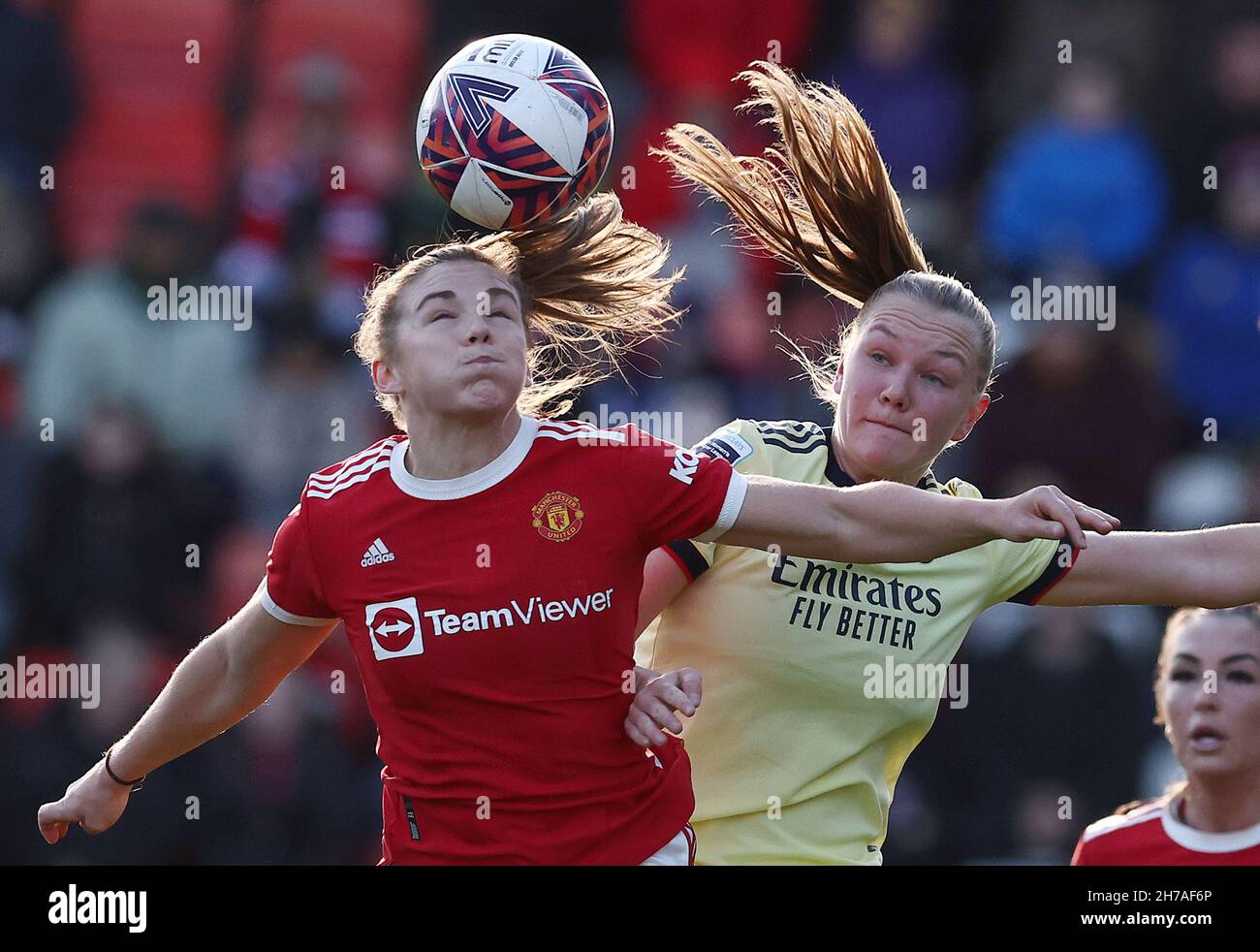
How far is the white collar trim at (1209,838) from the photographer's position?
17.9 feet

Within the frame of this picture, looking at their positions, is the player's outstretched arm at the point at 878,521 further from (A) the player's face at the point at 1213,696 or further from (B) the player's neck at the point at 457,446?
(A) the player's face at the point at 1213,696

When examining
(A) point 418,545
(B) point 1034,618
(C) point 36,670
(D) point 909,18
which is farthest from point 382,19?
(A) point 418,545

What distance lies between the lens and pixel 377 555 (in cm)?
412

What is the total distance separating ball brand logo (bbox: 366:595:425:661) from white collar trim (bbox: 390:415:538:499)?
0.24 meters

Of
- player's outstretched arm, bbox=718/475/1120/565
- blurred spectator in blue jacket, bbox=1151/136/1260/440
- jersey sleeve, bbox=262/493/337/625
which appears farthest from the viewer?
blurred spectator in blue jacket, bbox=1151/136/1260/440

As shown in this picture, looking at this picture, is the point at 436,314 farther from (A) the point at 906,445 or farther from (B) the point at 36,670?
(B) the point at 36,670

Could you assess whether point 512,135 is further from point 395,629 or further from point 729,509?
point 395,629

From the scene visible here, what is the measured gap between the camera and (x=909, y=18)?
9094 mm

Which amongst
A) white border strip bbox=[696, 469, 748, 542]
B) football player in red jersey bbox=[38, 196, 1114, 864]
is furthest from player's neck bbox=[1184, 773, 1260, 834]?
white border strip bbox=[696, 469, 748, 542]

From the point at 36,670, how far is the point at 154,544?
29.9 inches

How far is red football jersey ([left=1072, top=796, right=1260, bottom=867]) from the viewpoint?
Result: 5.42 meters

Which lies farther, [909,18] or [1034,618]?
[909,18]

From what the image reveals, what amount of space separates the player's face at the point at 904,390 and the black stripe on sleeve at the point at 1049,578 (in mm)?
390

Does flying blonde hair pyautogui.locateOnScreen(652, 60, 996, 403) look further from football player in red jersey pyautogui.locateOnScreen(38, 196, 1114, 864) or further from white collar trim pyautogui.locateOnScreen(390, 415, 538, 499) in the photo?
white collar trim pyautogui.locateOnScreen(390, 415, 538, 499)
